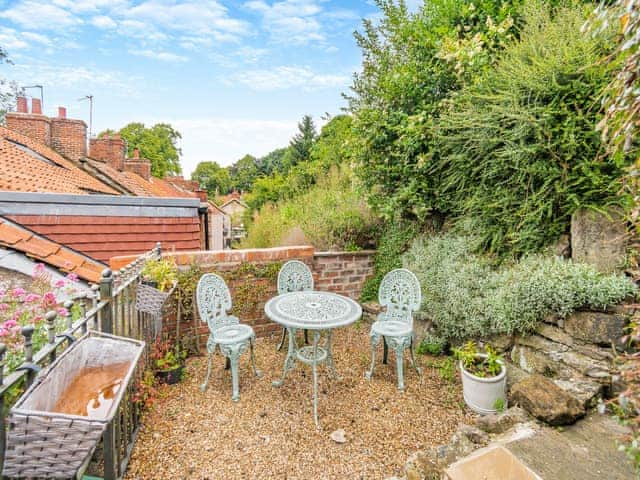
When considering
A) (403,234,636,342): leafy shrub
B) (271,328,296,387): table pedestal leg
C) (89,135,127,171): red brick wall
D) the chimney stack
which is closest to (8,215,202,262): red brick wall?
(271,328,296,387): table pedestal leg

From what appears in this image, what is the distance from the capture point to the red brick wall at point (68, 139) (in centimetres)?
911

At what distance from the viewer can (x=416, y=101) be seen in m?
4.02

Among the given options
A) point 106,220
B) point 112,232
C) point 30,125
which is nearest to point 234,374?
point 112,232

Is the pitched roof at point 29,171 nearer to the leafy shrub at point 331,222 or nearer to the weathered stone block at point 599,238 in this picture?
the leafy shrub at point 331,222

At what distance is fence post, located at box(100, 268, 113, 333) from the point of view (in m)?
1.96

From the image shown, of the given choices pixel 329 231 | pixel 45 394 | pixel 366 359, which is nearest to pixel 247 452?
pixel 45 394

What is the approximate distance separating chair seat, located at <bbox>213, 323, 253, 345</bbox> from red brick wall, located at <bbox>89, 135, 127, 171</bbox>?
10.4m

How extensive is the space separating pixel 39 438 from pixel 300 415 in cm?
191

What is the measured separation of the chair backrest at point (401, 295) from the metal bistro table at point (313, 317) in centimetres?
55

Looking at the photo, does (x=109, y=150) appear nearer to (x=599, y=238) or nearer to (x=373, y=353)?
(x=373, y=353)

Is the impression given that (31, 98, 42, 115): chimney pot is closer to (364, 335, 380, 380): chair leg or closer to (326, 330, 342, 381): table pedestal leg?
(326, 330, 342, 381): table pedestal leg

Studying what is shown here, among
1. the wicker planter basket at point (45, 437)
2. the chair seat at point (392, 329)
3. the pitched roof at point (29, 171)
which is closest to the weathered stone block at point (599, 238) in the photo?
the chair seat at point (392, 329)

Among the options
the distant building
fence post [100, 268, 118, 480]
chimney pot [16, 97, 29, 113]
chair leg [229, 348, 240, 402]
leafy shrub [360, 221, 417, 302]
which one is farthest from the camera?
chimney pot [16, 97, 29, 113]

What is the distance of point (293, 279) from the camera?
376cm
